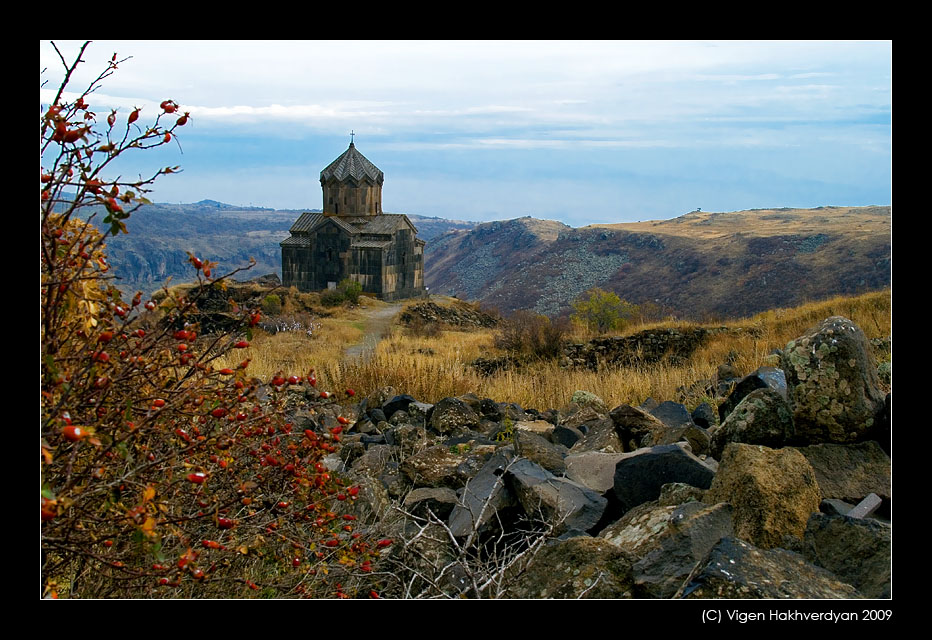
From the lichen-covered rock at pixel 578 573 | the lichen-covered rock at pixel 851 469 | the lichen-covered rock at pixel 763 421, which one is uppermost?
the lichen-covered rock at pixel 763 421

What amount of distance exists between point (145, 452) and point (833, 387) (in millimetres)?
3380

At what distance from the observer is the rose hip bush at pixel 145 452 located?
8.20 feet

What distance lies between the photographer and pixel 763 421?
412cm

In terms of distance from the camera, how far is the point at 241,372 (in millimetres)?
3223

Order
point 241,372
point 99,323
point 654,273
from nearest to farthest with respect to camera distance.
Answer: point 99,323 < point 241,372 < point 654,273

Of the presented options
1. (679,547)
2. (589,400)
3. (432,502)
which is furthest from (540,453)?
(589,400)

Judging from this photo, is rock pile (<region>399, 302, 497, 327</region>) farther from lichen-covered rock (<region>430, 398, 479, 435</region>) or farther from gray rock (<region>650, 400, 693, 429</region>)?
gray rock (<region>650, 400, 693, 429</region>)

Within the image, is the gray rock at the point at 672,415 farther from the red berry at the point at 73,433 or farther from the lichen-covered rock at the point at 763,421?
the red berry at the point at 73,433

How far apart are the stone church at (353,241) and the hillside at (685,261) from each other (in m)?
15.4

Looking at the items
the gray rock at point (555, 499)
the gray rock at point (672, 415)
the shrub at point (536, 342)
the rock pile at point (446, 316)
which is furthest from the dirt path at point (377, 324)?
the gray rock at point (555, 499)
